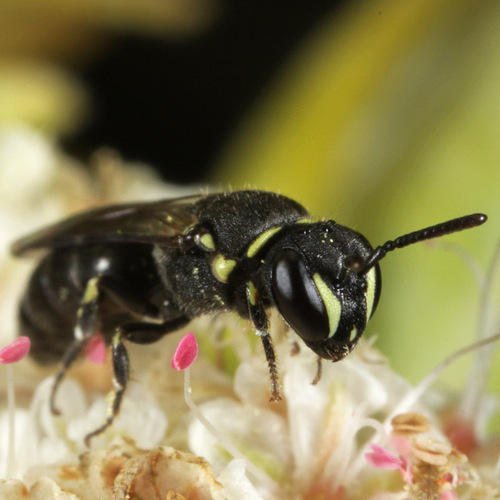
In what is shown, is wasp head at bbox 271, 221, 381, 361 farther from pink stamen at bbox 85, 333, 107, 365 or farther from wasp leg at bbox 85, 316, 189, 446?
pink stamen at bbox 85, 333, 107, 365

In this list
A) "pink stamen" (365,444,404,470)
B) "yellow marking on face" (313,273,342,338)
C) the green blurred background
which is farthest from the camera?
the green blurred background

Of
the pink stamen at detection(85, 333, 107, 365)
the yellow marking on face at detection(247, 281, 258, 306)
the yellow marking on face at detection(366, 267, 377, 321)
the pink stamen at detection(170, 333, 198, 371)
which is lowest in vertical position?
the pink stamen at detection(85, 333, 107, 365)

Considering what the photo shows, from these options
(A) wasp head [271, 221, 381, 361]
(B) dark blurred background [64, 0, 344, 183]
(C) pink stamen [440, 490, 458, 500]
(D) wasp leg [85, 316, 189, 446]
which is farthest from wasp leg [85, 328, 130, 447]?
(B) dark blurred background [64, 0, 344, 183]

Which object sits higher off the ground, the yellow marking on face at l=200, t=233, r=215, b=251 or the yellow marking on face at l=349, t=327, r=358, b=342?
the yellow marking on face at l=349, t=327, r=358, b=342

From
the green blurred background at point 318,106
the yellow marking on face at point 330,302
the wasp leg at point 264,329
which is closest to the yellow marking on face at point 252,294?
the wasp leg at point 264,329

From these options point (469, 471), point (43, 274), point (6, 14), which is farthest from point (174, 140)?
point (469, 471)

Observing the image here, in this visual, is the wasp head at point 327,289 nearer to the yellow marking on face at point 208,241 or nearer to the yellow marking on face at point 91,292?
the yellow marking on face at point 208,241
